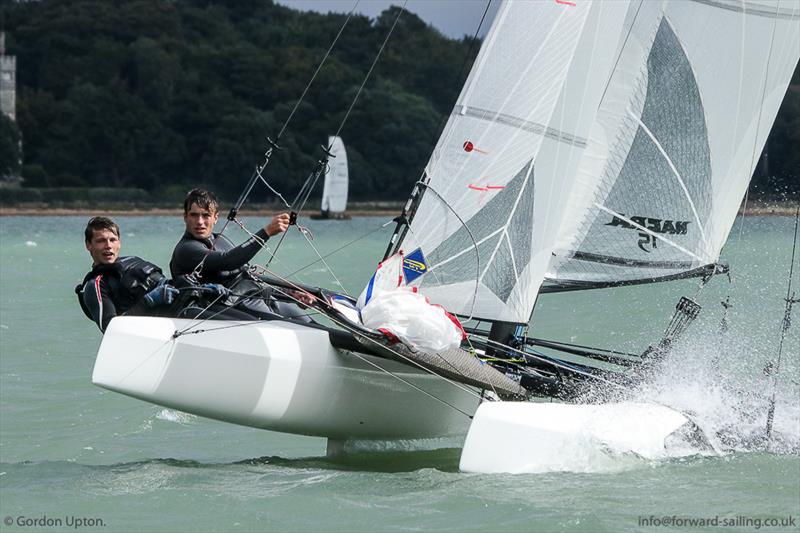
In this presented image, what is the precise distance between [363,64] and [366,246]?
91.2ft

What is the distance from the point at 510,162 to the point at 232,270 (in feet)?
4.09

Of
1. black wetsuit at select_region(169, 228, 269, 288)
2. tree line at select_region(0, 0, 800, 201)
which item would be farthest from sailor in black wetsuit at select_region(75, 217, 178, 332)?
tree line at select_region(0, 0, 800, 201)

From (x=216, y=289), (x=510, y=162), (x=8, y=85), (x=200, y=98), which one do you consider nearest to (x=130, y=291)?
(x=216, y=289)

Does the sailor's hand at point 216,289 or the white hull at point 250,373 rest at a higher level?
the sailor's hand at point 216,289

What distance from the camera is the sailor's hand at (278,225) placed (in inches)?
180

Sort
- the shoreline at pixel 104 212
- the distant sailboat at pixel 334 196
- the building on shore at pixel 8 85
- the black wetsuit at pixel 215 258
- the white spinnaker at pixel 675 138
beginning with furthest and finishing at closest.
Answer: the building on shore at pixel 8 85 < the shoreline at pixel 104 212 < the distant sailboat at pixel 334 196 < the white spinnaker at pixel 675 138 < the black wetsuit at pixel 215 258

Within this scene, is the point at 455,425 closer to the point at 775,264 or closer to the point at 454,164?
the point at 454,164

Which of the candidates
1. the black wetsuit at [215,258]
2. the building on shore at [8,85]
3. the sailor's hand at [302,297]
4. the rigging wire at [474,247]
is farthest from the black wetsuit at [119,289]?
the building on shore at [8,85]

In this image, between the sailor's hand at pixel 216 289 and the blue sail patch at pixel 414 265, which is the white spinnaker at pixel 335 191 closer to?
the blue sail patch at pixel 414 265

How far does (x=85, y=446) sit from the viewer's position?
578 cm

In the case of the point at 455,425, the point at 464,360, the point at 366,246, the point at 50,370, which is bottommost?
the point at 366,246

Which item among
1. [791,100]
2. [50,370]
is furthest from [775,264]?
[50,370]

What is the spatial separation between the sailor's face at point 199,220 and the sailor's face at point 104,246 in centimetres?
27

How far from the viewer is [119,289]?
4945mm
